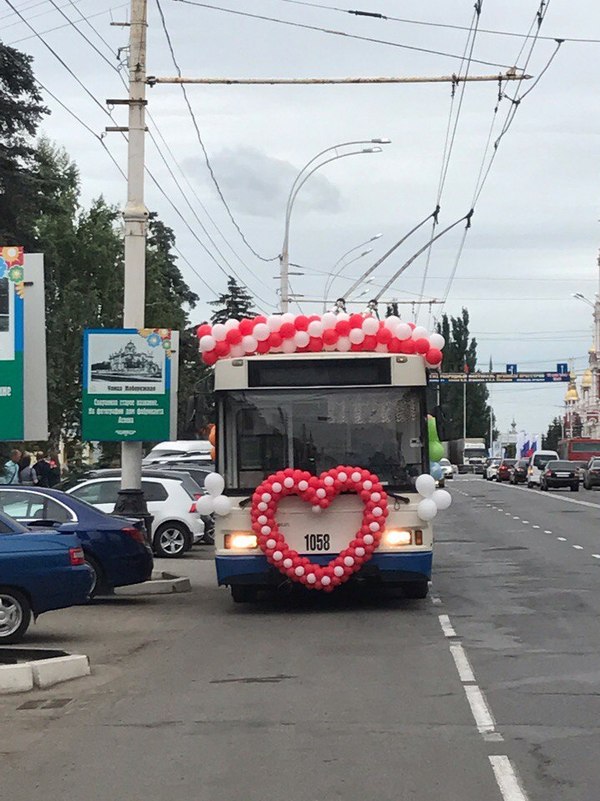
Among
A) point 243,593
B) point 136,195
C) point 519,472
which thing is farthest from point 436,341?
point 519,472

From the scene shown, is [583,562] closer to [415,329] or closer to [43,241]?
[415,329]

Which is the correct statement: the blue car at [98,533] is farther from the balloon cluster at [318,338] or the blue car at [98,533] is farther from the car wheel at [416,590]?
the car wheel at [416,590]

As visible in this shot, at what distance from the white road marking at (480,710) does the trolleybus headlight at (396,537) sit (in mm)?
4907

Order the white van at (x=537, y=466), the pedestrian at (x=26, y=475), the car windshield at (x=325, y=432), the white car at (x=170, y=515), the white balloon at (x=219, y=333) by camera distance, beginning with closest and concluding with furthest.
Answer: the car windshield at (x=325, y=432) < the white balloon at (x=219, y=333) < the white car at (x=170, y=515) < the pedestrian at (x=26, y=475) < the white van at (x=537, y=466)

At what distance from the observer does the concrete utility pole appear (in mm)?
18625

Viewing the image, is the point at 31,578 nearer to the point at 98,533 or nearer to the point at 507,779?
the point at 98,533

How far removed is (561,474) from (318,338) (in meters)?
50.8

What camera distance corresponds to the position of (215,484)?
15.4 metres

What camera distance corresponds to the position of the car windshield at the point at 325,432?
15.5 metres

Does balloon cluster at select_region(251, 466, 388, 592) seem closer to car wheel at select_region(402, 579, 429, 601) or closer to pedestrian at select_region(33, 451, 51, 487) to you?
car wheel at select_region(402, 579, 429, 601)

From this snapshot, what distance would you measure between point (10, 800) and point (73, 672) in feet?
13.7

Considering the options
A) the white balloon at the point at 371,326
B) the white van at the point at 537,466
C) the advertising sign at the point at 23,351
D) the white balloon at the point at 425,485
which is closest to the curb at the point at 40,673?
the advertising sign at the point at 23,351

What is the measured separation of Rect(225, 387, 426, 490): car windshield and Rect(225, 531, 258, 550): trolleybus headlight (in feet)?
1.73

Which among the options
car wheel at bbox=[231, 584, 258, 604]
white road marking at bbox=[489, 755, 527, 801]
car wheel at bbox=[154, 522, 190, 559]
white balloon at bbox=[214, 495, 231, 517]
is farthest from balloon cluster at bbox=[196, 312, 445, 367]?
car wheel at bbox=[154, 522, 190, 559]
